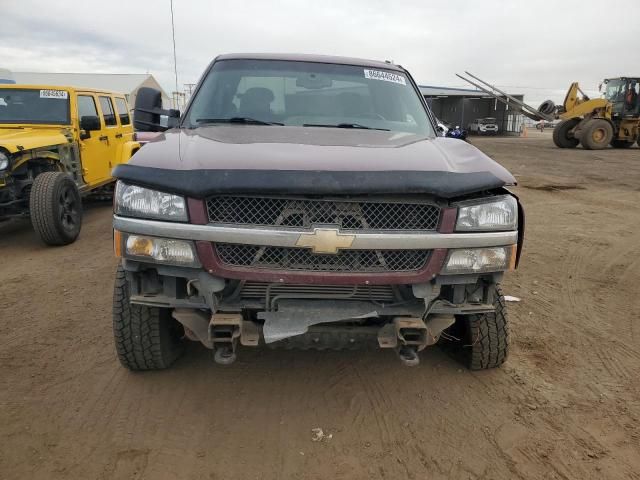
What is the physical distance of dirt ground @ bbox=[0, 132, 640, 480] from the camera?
2.28 meters

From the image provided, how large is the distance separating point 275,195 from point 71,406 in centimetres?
165

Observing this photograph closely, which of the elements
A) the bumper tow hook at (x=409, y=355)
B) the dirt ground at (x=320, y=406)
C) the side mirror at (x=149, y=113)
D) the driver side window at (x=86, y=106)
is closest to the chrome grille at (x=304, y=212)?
the bumper tow hook at (x=409, y=355)

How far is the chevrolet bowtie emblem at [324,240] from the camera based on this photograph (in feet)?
6.98

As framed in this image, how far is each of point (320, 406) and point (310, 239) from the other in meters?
1.08

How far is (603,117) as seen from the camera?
66.9 ft

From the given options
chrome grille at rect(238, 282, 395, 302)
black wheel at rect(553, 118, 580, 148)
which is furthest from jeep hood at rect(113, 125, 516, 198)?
black wheel at rect(553, 118, 580, 148)

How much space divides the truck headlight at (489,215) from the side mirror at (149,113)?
7.78 ft

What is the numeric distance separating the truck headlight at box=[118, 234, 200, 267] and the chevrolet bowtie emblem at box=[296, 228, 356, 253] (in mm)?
484

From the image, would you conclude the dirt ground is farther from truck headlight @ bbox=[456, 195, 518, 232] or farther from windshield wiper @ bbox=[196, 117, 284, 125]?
windshield wiper @ bbox=[196, 117, 284, 125]

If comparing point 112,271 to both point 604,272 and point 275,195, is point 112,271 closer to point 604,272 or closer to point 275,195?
point 275,195

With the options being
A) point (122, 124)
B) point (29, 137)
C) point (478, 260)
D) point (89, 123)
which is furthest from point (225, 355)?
point (122, 124)

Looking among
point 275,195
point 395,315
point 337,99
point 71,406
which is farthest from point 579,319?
point 71,406

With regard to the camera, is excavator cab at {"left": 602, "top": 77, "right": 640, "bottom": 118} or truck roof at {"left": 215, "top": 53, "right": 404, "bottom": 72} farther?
excavator cab at {"left": 602, "top": 77, "right": 640, "bottom": 118}

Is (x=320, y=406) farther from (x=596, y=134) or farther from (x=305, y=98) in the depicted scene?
(x=596, y=134)
